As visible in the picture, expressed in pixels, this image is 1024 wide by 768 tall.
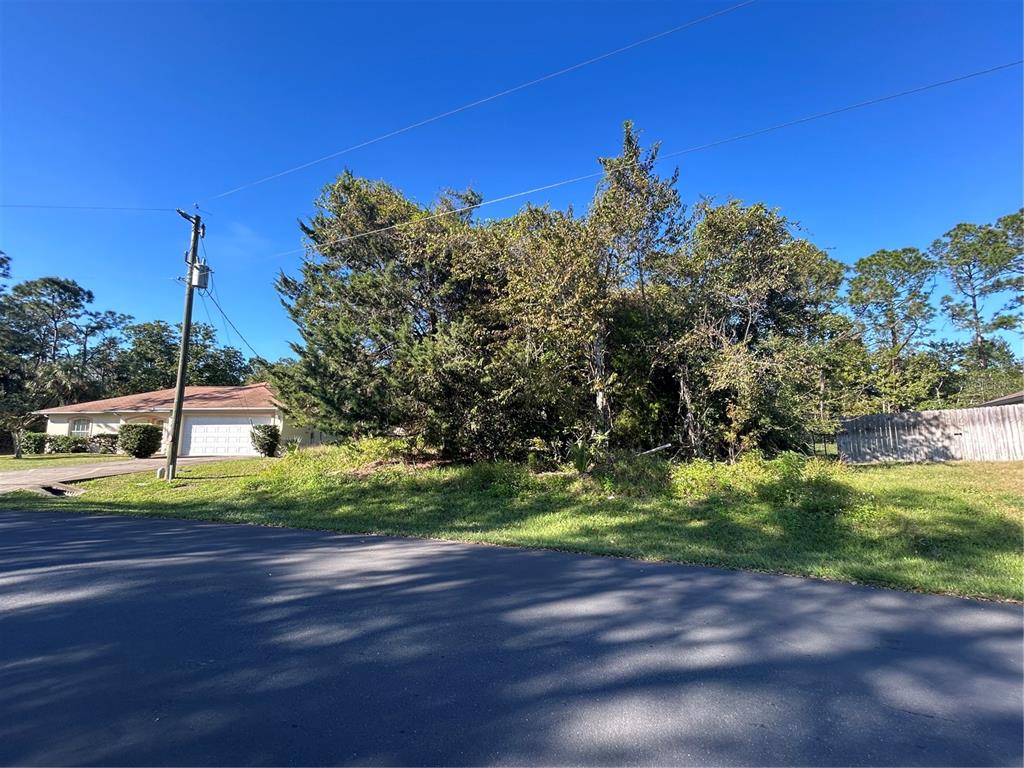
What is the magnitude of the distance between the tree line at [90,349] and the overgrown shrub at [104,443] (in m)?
12.9

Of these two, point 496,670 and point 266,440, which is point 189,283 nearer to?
point 266,440

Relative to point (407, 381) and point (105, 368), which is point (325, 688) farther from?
point (105, 368)

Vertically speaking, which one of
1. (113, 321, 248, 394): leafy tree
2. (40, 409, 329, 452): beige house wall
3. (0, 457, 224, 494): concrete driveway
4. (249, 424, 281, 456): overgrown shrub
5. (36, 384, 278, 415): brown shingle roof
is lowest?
(0, 457, 224, 494): concrete driveway

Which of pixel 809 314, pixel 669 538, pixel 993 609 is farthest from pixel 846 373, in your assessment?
pixel 993 609

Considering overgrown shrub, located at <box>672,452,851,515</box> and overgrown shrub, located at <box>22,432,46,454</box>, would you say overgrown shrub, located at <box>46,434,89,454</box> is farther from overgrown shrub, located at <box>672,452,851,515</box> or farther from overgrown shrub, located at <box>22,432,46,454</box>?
overgrown shrub, located at <box>672,452,851,515</box>

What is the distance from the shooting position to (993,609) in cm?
444

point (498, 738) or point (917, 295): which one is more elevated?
point (917, 295)

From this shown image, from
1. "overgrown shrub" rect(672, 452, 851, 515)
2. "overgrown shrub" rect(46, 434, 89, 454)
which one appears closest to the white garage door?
"overgrown shrub" rect(46, 434, 89, 454)

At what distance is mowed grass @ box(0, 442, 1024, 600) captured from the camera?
6.16m

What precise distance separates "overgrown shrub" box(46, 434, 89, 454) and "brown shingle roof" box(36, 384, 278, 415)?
1581 mm

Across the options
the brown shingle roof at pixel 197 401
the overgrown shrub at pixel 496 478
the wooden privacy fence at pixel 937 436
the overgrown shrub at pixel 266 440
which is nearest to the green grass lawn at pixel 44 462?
the brown shingle roof at pixel 197 401

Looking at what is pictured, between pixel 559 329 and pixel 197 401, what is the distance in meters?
21.7

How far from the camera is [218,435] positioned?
24359mm

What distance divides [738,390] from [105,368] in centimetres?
4742
